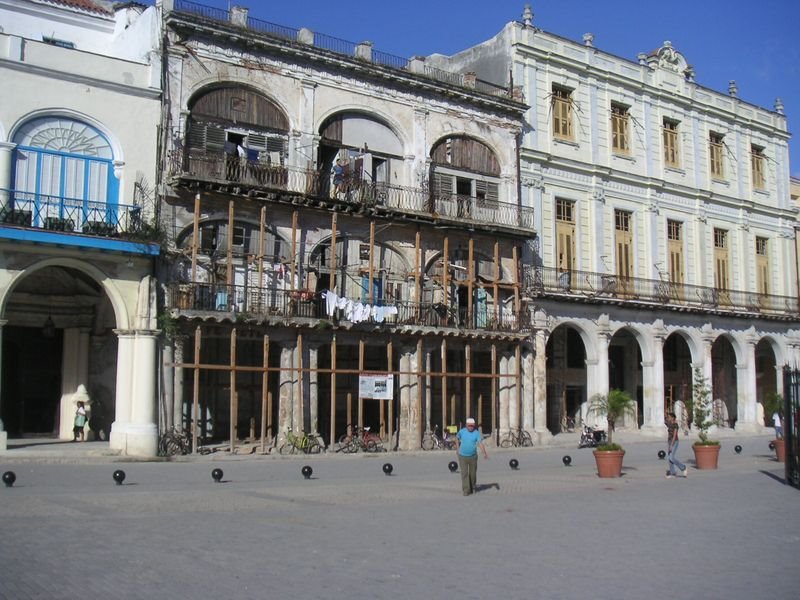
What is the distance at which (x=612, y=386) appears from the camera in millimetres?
40938

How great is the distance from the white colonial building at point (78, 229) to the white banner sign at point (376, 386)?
6723 millimetres

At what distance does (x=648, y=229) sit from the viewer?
132 ft

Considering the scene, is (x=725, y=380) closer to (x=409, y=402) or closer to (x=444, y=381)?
(x=444, y=381)

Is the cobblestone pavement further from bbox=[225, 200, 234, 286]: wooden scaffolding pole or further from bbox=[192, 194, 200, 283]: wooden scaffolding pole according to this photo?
bbox=[225, 200, 234, 286]: wooden scaffolding pole

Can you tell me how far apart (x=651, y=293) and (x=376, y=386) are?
15292 millimetres

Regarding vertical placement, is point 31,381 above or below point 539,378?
below

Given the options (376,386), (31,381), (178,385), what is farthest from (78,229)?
(376,386)

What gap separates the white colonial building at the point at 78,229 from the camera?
78.2 ft

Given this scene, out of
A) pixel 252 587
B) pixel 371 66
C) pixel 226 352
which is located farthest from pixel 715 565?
pixel 371 66

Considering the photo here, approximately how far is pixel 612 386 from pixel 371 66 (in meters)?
18.2

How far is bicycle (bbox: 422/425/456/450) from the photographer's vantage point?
1204 inches

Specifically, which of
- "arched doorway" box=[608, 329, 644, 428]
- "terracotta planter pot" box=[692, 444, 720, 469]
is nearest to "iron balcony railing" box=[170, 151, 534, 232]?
"arched doorway" box=[608, 329, 644, 428]

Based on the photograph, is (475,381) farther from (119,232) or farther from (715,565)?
(715,565)

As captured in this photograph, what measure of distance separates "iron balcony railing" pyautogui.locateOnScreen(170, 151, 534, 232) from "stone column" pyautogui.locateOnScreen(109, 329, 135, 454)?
15.5 feet
